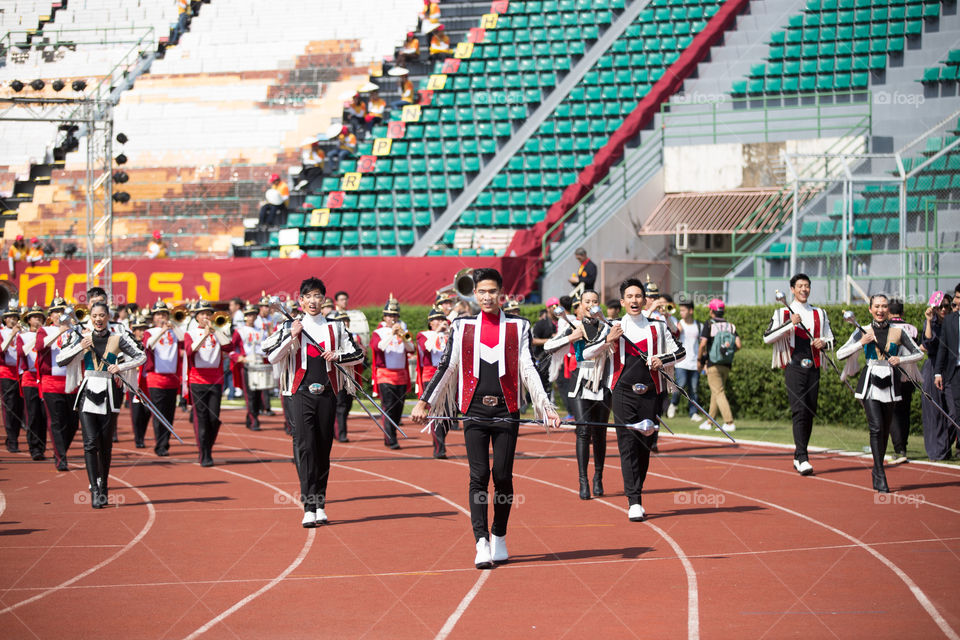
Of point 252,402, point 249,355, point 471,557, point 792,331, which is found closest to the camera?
point 471,557

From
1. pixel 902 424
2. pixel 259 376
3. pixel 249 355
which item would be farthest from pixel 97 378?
pixel 902 424

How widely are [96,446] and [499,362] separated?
4664mm

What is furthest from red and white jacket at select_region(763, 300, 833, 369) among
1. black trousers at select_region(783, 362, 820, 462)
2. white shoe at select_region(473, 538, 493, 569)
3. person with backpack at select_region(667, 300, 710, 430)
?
white shoe at select_region(473, 538, 493, 569)

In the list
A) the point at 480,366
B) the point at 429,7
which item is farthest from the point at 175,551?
the point at 429,7

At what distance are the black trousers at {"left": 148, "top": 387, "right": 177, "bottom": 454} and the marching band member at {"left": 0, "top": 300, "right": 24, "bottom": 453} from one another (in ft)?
5.99

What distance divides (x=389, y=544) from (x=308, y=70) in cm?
3029

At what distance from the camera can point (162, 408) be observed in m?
15.4

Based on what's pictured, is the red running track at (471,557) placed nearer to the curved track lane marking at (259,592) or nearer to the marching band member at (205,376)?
the curved track lane marking at (259,592)

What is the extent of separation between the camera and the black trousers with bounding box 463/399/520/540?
8164 mm

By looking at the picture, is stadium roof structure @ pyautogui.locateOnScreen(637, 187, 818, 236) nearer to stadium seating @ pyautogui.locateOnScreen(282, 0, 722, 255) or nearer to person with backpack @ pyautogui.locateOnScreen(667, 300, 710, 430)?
stadium seating @ pyautogui.locateOnScreen(282, 0, 722, 255)

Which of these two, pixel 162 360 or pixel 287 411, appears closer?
pixel 287 411

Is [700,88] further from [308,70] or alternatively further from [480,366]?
[480,366]

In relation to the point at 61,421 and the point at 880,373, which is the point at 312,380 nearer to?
the point at 61,421

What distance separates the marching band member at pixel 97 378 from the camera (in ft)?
35.6
